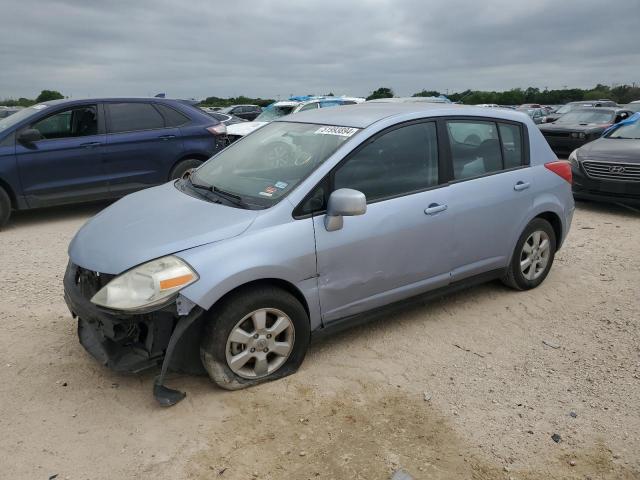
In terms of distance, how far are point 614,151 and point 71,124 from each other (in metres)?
7.91

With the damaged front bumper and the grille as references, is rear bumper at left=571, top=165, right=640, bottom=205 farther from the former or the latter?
the damaged front bumper

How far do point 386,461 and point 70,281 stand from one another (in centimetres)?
221

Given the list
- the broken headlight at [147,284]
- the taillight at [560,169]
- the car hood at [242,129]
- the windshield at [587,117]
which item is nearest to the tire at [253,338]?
the broken headlight at [147,284]

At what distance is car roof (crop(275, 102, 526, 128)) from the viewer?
12.9ft

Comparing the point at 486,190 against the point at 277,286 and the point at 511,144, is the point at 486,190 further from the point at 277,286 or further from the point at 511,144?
the point at 277,286

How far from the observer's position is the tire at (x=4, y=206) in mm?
7152

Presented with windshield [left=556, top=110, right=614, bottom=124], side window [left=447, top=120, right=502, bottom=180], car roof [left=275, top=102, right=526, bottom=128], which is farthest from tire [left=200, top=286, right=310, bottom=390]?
windshield [left=556, top=110, right=614, bottom=124]

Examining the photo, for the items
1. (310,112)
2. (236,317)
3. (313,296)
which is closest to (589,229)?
(310,112)

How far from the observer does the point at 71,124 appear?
7.56 m

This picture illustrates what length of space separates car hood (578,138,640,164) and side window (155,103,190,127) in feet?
20.4

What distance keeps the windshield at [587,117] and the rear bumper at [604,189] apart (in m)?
7.63

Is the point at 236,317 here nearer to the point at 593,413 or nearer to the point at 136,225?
the point at 136,225

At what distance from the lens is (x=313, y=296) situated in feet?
11.3

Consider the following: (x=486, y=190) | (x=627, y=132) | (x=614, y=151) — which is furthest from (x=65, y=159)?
(x=627, y=132)
